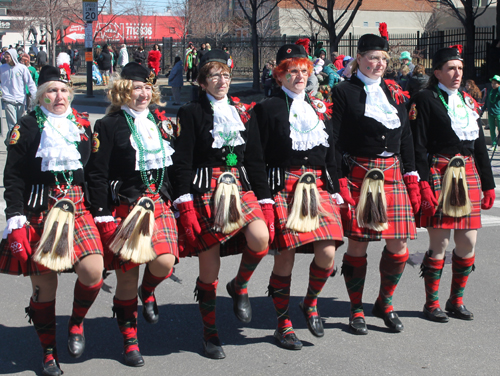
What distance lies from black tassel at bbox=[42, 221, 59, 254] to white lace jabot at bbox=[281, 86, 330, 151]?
1.53 metres

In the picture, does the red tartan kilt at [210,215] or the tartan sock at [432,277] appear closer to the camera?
the red tartan kilt at [210,215]

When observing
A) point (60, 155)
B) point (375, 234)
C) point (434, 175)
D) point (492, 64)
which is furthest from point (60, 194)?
point (492, 64)

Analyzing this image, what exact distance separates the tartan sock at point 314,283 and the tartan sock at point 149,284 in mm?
918

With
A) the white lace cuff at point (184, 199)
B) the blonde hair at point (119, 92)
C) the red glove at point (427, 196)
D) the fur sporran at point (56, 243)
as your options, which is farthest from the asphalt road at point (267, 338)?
the blonde hair at point (119, 92)

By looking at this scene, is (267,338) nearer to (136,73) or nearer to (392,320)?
(392,320)

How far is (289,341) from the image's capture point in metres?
4.02

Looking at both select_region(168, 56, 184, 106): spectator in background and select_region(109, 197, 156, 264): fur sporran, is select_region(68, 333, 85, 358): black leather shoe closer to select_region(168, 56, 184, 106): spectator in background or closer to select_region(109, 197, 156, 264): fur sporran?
select_region(109, 197, 156, 264): fur sporran

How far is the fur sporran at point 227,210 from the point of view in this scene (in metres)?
3.73

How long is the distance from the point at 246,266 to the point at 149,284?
65cm

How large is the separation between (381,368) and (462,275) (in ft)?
3.77

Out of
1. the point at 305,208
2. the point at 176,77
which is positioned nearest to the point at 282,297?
the point at 305,208

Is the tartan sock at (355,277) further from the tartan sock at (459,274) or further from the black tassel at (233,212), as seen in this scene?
the black tassel at (233,212)

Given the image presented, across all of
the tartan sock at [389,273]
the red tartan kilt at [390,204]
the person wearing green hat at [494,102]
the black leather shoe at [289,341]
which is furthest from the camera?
the person wearing green hat at [494,102]

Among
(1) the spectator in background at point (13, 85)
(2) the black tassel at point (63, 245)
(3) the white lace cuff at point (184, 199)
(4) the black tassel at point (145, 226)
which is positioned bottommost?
(2) the black tassel at point (63, 245)
